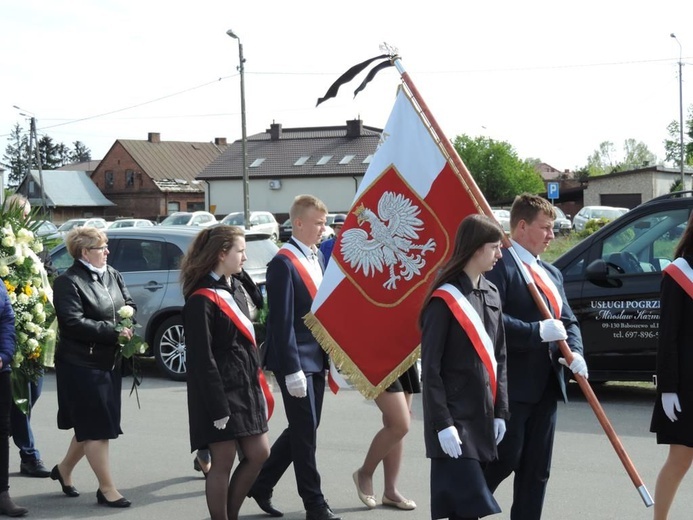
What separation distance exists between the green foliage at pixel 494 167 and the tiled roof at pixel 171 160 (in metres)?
21.9

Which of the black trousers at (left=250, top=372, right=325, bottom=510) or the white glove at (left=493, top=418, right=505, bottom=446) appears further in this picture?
the black trousers at (left=250, top=372, right=325, bottom=510)

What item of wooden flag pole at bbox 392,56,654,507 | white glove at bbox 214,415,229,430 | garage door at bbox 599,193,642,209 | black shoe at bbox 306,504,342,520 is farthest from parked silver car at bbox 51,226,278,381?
garage door at bbox 599,193,642,209

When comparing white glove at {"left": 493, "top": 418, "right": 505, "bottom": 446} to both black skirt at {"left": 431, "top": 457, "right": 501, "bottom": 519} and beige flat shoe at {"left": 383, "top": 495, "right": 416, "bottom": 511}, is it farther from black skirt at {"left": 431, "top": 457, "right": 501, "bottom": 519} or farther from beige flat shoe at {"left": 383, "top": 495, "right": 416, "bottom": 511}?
beige flat shoe at {"left": 383, "top": 495, "right": 416, "bottom": 511}

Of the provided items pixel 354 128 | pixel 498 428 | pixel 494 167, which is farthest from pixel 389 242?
pixel 494 167

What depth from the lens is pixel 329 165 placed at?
69500 mm

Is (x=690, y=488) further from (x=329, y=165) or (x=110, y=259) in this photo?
(x=329, y=165)

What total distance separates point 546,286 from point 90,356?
305 cm

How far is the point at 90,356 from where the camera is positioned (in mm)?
6508

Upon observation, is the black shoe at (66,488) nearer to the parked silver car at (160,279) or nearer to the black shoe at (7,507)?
the black shoe at (7,507)

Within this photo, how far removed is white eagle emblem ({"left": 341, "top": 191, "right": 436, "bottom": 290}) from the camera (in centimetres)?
573

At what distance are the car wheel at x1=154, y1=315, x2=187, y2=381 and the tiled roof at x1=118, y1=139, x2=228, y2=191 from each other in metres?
69.7

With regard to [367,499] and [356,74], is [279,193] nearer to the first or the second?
[367,499]

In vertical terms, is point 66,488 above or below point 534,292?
below

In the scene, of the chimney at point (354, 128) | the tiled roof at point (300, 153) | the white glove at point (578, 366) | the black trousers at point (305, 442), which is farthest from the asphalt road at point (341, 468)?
the chimney at point (354, 128)
